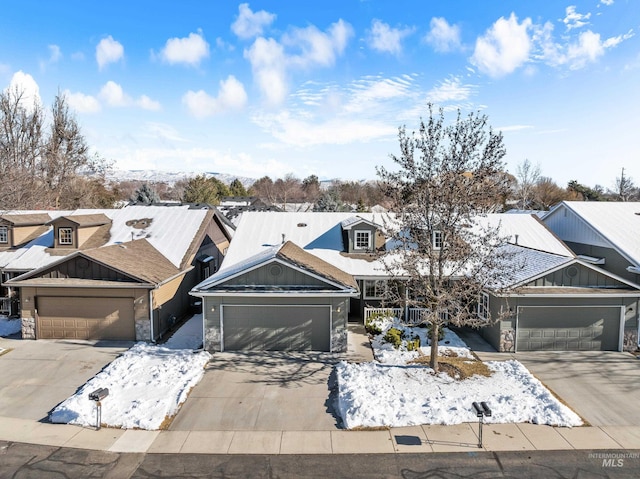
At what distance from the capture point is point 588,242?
21328mm

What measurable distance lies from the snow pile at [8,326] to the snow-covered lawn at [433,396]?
15.5 meters

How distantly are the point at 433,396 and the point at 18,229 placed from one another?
2320 centimetres

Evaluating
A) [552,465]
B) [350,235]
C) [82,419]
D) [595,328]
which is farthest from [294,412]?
[595,328]

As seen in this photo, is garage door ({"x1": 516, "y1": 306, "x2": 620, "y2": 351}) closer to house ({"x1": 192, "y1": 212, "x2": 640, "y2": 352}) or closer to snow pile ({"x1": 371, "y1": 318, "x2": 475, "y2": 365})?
house ({"x1": 192, "y1": 212, "x2": 640, "y2": 352})

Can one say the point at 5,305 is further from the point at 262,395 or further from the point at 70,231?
the point at 262,395

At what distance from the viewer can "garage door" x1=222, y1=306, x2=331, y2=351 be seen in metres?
→ 16.1

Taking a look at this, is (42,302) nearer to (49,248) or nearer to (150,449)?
(49,248)

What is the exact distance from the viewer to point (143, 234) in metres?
23.0

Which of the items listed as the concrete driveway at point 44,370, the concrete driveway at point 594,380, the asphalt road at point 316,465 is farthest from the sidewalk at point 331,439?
the concrete driveway at point 44,370

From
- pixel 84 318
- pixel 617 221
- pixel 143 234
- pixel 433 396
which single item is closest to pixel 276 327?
pixel 433 396

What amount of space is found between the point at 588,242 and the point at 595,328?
22.2 feet

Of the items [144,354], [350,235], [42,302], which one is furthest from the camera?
[350,235]

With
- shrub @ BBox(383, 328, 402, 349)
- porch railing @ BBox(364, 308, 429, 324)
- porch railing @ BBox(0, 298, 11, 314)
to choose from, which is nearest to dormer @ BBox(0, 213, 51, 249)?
porch railing @ BBox(0, 298, 11, 314)

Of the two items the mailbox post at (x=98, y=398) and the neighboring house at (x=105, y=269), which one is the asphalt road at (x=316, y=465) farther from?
the neighboring house at (x=105, y=269)
